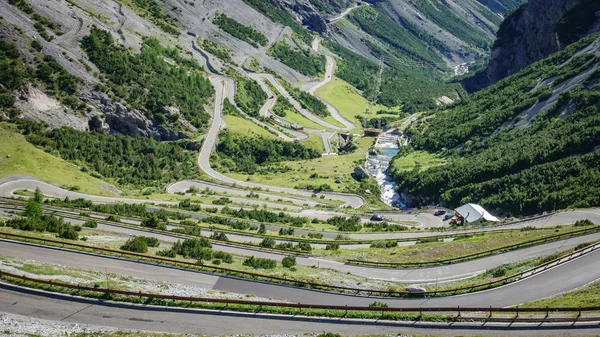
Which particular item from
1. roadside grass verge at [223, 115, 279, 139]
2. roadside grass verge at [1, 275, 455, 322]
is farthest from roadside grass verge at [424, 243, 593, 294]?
roadside grass verge at [223, 115, 279, 139]

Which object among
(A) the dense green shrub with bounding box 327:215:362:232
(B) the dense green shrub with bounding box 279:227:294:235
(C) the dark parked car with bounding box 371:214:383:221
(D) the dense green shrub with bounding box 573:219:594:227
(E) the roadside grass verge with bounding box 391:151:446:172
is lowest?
(B) the dense green shrub with bounding box 279:227:294:235

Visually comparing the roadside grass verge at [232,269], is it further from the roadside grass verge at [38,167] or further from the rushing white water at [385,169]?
the rushing white water at [385,169]

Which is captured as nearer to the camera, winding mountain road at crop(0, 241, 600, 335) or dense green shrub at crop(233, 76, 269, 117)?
winding mountain road at crop(0, 241, 600, 335)

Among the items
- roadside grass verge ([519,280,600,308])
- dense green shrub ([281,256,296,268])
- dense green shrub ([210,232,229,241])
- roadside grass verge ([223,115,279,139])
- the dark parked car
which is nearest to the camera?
roadside grass verge ([519,280,600,308])

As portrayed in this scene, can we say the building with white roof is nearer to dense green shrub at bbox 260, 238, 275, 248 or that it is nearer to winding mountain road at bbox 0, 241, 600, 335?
winding mountain road at bbox 0, 241, 600, 335

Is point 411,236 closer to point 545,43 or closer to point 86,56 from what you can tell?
point 86,56

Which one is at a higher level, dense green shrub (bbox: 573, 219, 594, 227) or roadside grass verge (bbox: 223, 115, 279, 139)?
roadside grass verge (bbox: 223, 115, 279, 139)

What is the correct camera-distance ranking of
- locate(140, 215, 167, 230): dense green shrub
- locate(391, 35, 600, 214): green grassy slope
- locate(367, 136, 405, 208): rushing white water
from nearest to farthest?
locate(140, 215, 167, 230): dense green shrub → locate(391, 35, 600, 214): green grassy slope → locate(367, 136, 405, 208): rushing white water

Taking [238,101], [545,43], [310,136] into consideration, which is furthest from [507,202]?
[545,43]
